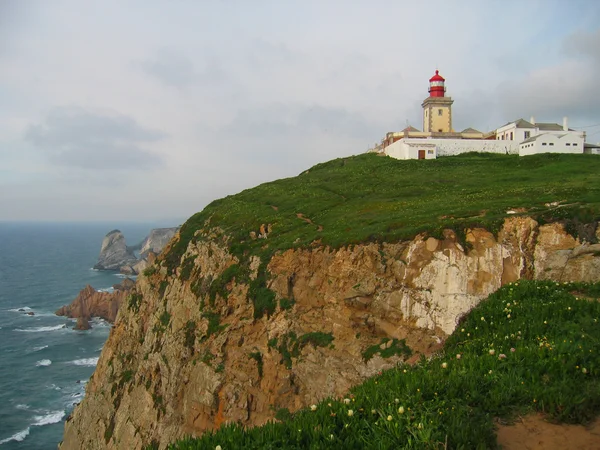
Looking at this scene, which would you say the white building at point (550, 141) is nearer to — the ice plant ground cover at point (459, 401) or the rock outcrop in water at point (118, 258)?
the ice plant ground cover at point (459, 401)

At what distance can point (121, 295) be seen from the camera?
77625 mm

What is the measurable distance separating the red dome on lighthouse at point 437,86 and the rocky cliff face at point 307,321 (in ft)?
153

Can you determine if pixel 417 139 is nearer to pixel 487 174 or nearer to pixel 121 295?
pixel 487 174

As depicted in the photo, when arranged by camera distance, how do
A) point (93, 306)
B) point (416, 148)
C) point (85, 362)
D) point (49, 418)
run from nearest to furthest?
point (49, 418), point (416, 148), point (85, 362), point (93, 306)

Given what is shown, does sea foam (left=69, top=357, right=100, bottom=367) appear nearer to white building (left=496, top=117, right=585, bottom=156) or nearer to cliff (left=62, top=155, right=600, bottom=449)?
cliff (left=62, top=155, right=600, bottom=449)

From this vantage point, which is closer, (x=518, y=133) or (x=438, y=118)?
(x=518, y=133)

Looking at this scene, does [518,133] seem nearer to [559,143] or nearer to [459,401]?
[559,143]

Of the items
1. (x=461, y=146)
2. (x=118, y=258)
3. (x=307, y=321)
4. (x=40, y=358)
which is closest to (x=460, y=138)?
(x=461, y=146)

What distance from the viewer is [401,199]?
3600cm

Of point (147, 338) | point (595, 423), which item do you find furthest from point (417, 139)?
point (595, 423)

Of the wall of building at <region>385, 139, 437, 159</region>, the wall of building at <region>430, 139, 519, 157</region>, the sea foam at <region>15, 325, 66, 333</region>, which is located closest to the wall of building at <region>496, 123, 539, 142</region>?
the wall of building at <region>430, 139, 519, 157</region>

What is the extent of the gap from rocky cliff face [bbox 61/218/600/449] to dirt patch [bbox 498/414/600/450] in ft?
41.3

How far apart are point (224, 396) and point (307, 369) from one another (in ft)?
16.9

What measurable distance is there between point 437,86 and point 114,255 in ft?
369
